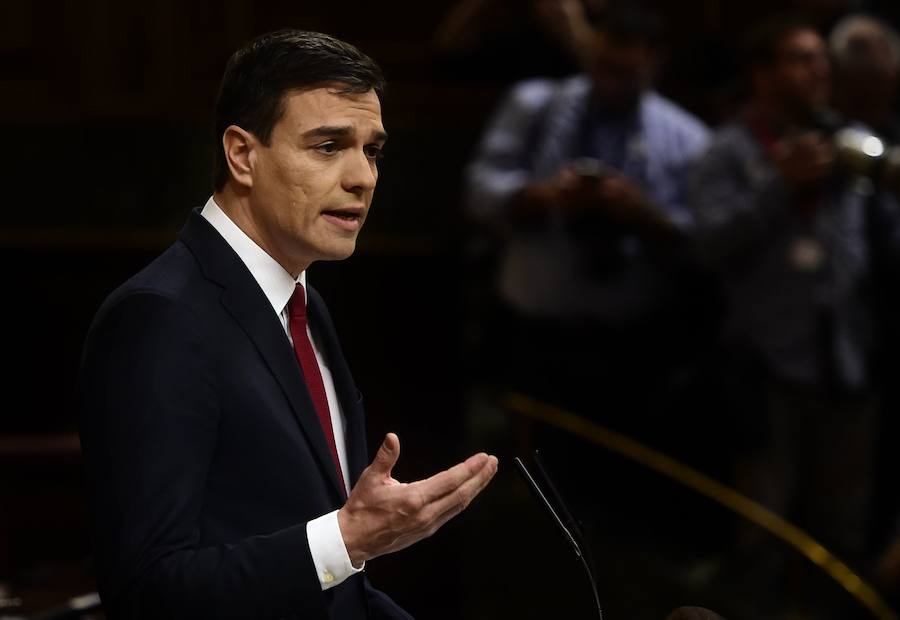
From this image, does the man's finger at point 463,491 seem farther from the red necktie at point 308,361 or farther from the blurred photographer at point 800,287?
the blurred photographer at point 800,287

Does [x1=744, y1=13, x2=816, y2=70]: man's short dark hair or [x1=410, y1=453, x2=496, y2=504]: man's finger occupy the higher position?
[x1=744, y1=13, x2=816, y2=70]: man's short dark hair

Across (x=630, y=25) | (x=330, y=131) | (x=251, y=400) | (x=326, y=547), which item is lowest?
(x=326, y=547)

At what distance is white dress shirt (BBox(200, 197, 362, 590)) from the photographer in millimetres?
1087

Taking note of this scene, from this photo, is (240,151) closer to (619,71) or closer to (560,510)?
(560,510)

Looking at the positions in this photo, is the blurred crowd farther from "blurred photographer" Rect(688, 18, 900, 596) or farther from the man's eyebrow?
the man's eyebrow

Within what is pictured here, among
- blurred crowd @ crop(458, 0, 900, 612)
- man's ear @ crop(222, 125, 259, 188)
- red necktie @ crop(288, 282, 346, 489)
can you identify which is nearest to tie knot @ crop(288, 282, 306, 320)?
red necktie @ crop(288, 282, 346, 489)

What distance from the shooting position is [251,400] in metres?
1.11

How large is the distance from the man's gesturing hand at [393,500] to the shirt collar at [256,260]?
7.4 inches

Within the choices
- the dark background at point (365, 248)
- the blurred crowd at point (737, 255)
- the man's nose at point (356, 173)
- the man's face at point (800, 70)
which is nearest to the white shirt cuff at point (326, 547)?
the man's nose at point (356, 173)

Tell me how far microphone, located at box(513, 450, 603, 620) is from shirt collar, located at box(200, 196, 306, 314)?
243 mm

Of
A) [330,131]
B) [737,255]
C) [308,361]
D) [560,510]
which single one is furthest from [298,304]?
[737,255]

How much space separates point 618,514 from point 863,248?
87 centimetres

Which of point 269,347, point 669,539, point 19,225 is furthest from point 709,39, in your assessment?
point 269,347

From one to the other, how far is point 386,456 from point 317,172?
24 centimetres
